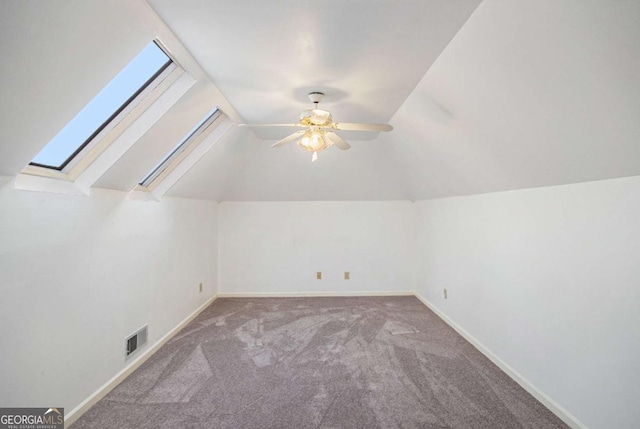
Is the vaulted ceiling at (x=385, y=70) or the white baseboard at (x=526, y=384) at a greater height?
the vaulted ceiling at (x=385, y=70)

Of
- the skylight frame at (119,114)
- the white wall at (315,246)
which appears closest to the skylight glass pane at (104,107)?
the skylight frame at (119,114)

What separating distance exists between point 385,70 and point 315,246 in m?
3.39

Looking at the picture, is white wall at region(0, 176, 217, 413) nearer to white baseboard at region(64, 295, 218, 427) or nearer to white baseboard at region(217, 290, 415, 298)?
white baseboard at region(64, 295, 218, 427)

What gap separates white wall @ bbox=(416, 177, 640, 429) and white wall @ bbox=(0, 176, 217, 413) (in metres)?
3.19

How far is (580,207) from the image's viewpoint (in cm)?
191

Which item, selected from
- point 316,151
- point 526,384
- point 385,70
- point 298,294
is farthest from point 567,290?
point 298,294

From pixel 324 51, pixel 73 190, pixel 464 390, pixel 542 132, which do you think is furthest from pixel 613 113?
pixel 73 190

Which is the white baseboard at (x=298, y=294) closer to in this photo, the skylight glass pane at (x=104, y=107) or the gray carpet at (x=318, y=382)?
the gray carpet at (x=318, y=382)

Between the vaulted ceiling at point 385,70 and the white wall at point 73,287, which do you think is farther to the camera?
the white wall at point 73,287

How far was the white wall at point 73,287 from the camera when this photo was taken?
1.64m

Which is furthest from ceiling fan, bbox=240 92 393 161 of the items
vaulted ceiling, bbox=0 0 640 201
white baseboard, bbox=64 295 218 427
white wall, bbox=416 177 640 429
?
white baseboard, bbox=64 295 218 427

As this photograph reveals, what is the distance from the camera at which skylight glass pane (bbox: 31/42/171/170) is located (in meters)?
1.88

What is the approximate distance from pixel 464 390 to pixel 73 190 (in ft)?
10.3

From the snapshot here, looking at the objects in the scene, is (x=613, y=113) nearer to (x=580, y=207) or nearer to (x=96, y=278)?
(x=580, y=207)
